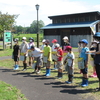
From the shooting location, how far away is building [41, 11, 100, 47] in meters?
28.3

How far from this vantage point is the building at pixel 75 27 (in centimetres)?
2830

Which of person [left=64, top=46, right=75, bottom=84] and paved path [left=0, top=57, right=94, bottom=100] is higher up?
person [left=64, top=46, right=75, bottom=84]

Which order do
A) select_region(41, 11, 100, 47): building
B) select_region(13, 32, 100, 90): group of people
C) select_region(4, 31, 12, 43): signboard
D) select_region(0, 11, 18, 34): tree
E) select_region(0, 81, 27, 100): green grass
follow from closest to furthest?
select_region(0, 81, 27, 100): green grass < select_region(13, 32, 100, 90): group of people < select_region(4, 31, 12, 43): signboard < select_region(0, 11, 18, 34): tree < select_region(41, 11, 100, 47): building

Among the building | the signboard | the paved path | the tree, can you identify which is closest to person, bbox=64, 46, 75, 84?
the paved path

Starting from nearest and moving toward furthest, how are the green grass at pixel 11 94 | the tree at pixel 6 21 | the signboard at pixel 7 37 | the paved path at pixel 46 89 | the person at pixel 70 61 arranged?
the green grass at pixel 11 94, the paved path at pixel 46 89, the person at pixel 70 61, the signboard at pixel 7 37, the tree at pixel 6 21

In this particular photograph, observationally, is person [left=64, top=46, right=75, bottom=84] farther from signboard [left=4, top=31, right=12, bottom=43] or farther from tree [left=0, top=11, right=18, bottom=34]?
tree [left=0, top=11, right=18, bottom=34]

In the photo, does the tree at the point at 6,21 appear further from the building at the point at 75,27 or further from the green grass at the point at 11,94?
the green grass at the point at 11,94

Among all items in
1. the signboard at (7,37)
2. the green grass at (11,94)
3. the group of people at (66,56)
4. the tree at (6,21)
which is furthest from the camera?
the tree at (6,21)

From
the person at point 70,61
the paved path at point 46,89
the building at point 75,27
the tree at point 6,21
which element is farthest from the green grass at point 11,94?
the building at point 75,27

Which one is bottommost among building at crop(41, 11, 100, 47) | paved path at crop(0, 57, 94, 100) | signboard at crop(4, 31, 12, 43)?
paved path at crop(0, 57, 94, 100)

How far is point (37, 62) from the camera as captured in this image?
845 cm

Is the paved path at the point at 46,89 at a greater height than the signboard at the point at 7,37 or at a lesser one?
lesser

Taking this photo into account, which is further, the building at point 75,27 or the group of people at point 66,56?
the building at point 75,27

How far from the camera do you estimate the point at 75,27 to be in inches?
1121
